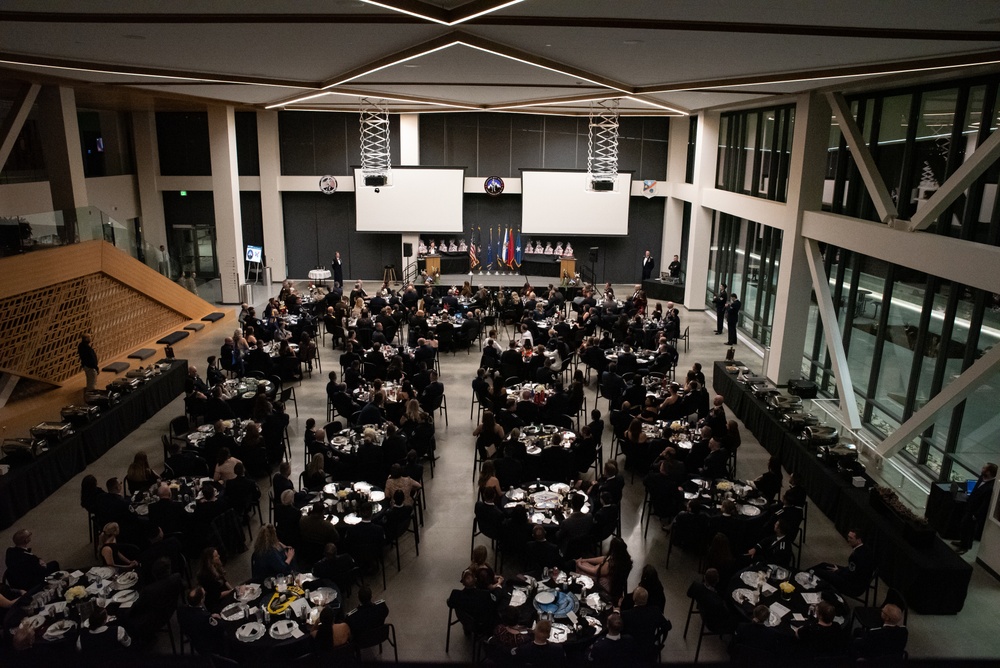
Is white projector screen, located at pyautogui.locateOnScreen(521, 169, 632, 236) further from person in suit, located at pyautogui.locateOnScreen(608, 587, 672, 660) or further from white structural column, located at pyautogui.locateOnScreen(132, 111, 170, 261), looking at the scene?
person in suit, located at pyautogui.locateOnScreen(608, 587, 672, 660)

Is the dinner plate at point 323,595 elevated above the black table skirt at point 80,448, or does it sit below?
above

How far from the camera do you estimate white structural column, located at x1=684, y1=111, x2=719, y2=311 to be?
21.5 meters

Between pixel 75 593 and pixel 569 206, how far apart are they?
21.9 metres

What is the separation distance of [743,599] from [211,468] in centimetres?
767

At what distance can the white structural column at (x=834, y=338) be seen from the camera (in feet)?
42.0

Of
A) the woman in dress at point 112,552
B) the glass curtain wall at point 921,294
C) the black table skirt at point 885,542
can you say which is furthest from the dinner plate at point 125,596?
the glass curtain wall at point 921,294

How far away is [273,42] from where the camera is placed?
8.15m

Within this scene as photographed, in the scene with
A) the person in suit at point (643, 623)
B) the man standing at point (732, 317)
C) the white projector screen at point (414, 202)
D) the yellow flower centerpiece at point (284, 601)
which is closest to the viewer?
the person in suit at point (643, 623)

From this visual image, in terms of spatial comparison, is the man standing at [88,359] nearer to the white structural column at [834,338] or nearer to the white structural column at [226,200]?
the white structural column at [226,200]

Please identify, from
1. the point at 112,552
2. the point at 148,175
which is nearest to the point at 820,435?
the point at 112,552

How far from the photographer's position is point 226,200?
A: 74.5 feet

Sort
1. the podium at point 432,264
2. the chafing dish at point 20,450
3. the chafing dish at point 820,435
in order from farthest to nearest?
the podium at point 432,264 → the chafing dish at point 820,435 → the chafing dish at point 20,450

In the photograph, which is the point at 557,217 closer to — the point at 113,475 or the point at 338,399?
the point at 338,399

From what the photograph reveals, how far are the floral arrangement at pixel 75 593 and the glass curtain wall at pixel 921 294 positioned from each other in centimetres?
1124
